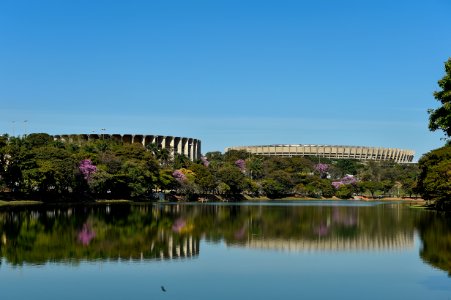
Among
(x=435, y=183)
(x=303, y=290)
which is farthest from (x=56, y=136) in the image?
(x=303, y=290)

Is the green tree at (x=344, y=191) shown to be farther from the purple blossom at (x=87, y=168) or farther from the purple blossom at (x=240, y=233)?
the purple blossom at (x=240, y=233)

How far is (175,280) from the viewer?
77.9 feet

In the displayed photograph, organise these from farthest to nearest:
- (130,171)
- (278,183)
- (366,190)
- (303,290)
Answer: (366,190), (278,183), (130,171), (303,290)

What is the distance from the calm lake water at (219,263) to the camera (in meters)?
21.9

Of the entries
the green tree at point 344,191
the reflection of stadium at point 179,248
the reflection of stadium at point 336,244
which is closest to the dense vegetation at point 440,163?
the reflection of stadium at point 336,244

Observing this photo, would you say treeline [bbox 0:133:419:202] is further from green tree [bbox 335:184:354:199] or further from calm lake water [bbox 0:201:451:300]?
calm lake water [bbox 0:201:451:300]

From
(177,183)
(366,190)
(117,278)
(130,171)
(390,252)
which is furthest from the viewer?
(366,190)

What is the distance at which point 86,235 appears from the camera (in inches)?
1580

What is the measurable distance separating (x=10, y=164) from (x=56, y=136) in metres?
111

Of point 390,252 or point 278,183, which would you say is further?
point 278,183

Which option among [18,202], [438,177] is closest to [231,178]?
[18,202]

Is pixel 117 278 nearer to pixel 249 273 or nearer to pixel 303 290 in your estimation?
pixel 249 273

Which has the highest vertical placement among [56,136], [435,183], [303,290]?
[56,136]

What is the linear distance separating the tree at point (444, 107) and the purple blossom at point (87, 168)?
191ft
